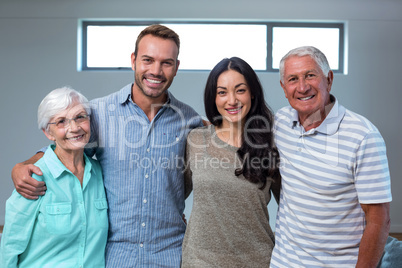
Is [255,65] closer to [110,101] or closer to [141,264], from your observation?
[110,101]

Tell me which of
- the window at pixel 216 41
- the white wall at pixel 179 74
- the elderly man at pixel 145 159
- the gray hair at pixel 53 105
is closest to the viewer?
the gray hair at pixel 53 105

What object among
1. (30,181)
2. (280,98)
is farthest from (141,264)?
(280,98)

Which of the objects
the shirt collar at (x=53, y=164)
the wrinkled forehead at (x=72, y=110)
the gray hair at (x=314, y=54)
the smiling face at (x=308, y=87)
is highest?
the gray hair at (x=314, y=54)

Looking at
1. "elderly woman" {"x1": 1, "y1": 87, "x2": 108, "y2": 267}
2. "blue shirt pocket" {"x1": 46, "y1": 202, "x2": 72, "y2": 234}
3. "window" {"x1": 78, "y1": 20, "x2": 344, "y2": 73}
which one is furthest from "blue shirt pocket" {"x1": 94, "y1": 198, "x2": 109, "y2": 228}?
"window" {"x1": 78, "y1": 20, "x2": 344, "y2": 73}

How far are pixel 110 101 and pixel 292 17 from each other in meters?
3.63

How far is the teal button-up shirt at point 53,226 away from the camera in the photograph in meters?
1.57

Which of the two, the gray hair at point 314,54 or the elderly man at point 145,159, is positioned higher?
the gray hair at point 314,54

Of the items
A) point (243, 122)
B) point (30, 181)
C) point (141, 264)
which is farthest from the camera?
point (243, 122)

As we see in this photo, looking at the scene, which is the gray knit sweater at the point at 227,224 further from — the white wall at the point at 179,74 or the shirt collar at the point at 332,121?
the white wall at the point at 179,74

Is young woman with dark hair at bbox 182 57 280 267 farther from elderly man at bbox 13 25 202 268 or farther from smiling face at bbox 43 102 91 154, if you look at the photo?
smiling face at bbox 43 102 91 154

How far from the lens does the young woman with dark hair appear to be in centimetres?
166

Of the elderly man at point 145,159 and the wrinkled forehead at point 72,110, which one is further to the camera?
the elderly man at point 145,159

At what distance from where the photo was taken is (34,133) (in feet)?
16.6

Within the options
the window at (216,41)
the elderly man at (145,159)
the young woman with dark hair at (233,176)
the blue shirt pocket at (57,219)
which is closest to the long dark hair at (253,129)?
the young woman with dark hair at (233,176)
